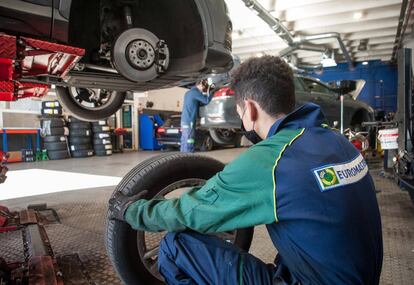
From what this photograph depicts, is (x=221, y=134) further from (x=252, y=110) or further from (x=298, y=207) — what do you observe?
(x=298, y=207)

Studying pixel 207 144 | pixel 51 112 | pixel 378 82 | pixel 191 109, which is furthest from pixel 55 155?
pixel 378 82

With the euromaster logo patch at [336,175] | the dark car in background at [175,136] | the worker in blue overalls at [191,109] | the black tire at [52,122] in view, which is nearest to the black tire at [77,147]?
the black tire at [52,122]

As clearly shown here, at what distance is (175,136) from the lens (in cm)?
831

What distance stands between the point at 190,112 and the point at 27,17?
3384 mm

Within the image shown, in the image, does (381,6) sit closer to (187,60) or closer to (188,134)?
(188,134)

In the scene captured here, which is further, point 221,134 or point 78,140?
point 78,140

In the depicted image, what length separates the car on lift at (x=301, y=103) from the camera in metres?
4.62

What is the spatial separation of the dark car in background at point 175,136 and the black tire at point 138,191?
22.7 ft

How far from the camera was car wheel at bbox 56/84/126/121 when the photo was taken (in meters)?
2.93

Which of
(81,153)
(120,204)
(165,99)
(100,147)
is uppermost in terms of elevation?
(165,99)

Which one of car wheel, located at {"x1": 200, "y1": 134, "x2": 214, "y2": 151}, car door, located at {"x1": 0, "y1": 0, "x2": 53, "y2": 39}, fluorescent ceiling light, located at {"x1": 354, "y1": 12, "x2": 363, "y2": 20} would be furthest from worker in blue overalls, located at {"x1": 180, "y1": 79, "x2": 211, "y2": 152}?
fluorescent ceiling light, located at {"x1": 354, "y1": 12, "x2": 363, "y2": 20}

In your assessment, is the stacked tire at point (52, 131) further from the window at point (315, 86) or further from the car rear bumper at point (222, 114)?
the window at point (315, 86)

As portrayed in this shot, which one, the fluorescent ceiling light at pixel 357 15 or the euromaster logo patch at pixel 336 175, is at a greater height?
the fluorescent ceiling light at pixel 357 15

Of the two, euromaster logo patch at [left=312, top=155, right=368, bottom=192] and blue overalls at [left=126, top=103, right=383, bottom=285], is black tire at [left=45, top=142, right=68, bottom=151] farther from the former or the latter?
euromaster logo patch at [left=312, top=155, right=368, bottom=192]
